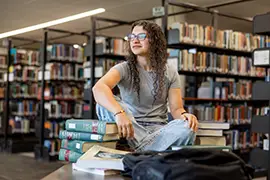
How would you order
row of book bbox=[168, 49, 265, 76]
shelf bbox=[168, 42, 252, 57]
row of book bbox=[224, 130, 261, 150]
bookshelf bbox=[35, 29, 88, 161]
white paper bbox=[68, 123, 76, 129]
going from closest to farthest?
1. white paper bbox=[68, 123, 76, 129]
2. row of book bbox=[168, 49, 265, 76]
3. shelf bbox=[168, 42, 252, 57]
4. row of book bbox=[224, 130, 261, 150]
5. bookshelf bbox=[35, 29, 88, 161]

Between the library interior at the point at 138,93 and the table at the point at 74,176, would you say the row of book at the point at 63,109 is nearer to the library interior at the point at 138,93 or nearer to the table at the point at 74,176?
the library interior at the point at 138,93

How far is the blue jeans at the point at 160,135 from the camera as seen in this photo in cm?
159

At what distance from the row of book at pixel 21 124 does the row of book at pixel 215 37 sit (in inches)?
166

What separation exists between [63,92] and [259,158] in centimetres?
401

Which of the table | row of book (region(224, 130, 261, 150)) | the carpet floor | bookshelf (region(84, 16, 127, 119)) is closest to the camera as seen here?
the table

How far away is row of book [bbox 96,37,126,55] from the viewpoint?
242 inches

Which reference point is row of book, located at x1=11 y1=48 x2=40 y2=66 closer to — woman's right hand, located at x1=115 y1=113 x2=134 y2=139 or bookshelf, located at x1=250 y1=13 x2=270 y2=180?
bookshelf, located at x1=250 y1=13 x2=270 y2=180

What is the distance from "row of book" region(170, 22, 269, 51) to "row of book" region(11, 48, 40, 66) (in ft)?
13.5

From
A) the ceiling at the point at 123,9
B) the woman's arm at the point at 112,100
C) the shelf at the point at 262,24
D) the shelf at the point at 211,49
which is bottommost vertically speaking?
the woman's arm at the point at 112,100

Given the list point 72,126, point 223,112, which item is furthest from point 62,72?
point 72,126

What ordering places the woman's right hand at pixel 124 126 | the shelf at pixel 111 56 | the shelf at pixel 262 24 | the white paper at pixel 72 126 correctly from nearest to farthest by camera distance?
1. the woman's right hand at pixel 124 126
2. the white paper at pixel 72 126
3. the shelf at pixel 262 24
4. the shelf at pixel 111 56

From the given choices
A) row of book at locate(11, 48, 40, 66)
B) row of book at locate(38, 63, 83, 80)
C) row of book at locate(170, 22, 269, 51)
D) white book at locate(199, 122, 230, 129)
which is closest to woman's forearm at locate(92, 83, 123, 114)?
white book at locate(199, 122, 230, 129)

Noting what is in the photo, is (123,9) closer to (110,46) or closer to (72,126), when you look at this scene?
(110,46)

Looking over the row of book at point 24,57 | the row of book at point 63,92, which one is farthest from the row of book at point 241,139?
the row of book at point 24,57
